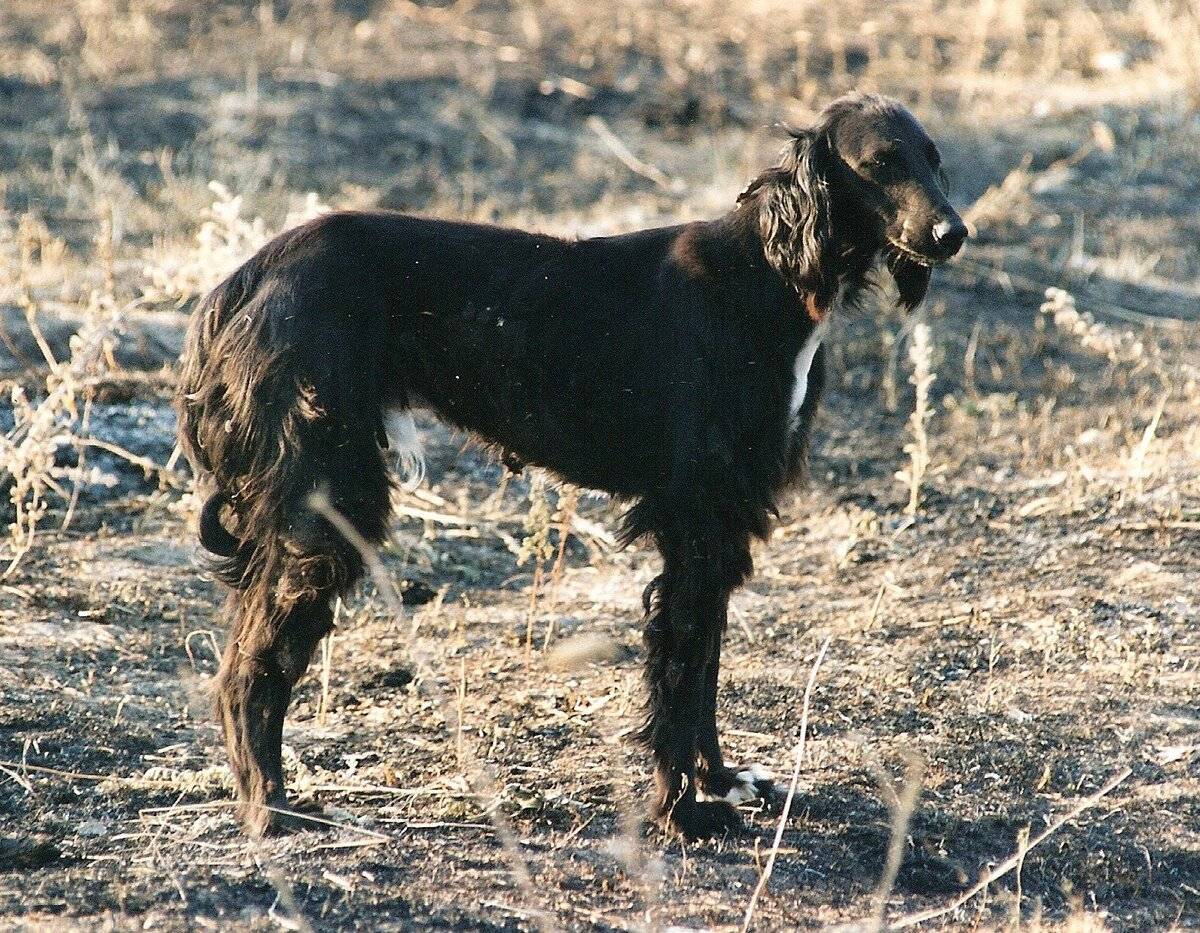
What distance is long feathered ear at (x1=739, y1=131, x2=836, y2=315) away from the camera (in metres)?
4.72

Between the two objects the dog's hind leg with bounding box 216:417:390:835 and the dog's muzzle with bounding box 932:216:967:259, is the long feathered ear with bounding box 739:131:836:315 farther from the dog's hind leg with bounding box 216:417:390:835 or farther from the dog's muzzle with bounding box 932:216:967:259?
the dog's hind leg with bounding box 216:417:390:835

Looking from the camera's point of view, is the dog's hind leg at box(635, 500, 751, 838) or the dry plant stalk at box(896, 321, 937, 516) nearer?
the dog's hind leg at box(635, 500, 751, 838)

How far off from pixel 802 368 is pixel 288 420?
1.52 m

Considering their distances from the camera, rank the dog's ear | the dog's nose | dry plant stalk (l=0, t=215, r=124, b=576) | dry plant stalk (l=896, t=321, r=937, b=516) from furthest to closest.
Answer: dry plant stalk (l=896, t=321, r=937, b=516)
dry plant stalk (l=0, t=215, r=124, b=576)
the dog's ear
the dog's nose

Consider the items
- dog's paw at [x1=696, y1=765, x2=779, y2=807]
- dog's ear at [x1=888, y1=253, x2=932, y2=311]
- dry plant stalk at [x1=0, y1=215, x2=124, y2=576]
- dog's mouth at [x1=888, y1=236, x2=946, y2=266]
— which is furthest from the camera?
dry plant stalk at [x1=0, y1=215, x2=124, y2=576]

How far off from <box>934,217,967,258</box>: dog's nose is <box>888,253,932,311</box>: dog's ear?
0.29 m

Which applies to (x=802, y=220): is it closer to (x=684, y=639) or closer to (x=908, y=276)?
(x=908, y=276)

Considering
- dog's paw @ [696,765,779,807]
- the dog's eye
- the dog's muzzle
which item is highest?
the dog's eye

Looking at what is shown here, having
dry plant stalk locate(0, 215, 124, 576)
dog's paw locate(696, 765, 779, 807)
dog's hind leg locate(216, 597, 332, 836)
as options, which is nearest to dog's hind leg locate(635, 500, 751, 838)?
dog's paw locate(696, 765, 779, 807)

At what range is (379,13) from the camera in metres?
13.6

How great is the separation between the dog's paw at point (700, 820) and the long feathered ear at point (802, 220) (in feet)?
4.94

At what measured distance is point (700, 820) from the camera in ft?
15.9

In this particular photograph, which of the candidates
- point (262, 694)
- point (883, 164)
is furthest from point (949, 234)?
point (262, 694)

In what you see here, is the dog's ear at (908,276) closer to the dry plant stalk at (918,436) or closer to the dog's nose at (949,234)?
the dog's nose at (949,234)
